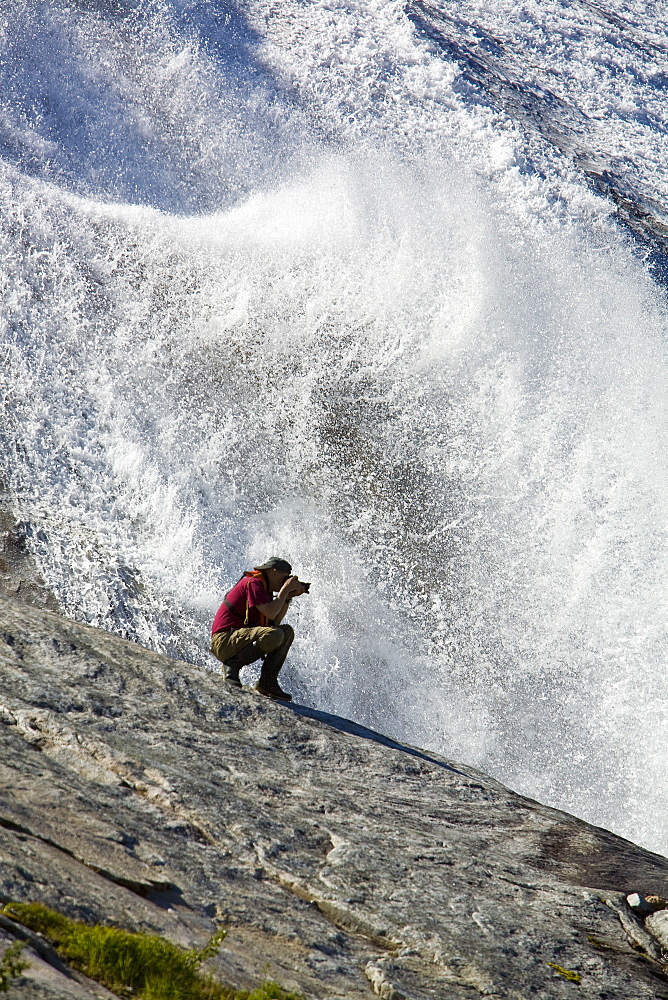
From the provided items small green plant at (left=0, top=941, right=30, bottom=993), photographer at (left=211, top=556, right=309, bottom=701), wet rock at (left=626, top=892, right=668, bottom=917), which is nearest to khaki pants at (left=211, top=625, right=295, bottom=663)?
photographer at (left=211, top=556, right=309, bottom=701)

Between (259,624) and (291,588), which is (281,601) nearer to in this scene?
(291,588)

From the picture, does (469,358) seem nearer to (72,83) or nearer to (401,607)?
(401,607)

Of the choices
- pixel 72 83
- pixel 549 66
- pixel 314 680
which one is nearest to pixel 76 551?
pixel 314 680

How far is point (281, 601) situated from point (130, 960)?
22.3ft

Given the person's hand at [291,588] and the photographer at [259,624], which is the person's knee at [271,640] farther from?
the person's hand at [291,588]

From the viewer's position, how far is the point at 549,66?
127ft

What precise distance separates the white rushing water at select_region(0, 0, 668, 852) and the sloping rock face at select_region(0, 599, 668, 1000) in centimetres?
714

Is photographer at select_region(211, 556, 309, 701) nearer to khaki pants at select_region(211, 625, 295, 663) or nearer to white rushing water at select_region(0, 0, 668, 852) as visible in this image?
khaki pants at select_region(211, 625, 295, 663)

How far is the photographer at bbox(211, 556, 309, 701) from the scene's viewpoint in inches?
450

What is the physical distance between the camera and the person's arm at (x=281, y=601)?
37.2 ft

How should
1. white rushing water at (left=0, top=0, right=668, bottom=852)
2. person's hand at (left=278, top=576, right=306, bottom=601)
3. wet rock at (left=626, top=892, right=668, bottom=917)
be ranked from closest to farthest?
wet rock at (left=626, top=892, right=668, bottom=917) < person's hand at (left=278, top=576, right=306, bottom=601) < white rushing water at (left=0, top=0, right=668, bottom=852)

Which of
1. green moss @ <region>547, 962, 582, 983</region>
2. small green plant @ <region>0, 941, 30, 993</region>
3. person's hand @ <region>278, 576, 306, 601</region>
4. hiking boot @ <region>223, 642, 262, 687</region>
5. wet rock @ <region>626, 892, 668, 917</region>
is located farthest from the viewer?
hiking boot @ <region>223, 642, 262, 687</region>

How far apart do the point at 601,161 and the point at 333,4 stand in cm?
1462

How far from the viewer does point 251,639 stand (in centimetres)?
1149
